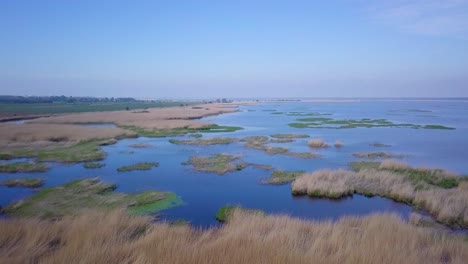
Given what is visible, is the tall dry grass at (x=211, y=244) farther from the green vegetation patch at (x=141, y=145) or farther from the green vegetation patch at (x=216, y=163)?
the green vegetation patch at (x=141, y=145)

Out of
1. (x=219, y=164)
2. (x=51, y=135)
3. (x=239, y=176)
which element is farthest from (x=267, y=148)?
(x=51, y=135)

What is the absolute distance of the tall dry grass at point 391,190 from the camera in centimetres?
1389

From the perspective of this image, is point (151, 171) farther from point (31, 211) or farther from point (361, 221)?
point (361, 221)

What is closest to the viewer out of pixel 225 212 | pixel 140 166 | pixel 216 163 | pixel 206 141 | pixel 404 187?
pixel 225 212

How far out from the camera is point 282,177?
20391 millimetres

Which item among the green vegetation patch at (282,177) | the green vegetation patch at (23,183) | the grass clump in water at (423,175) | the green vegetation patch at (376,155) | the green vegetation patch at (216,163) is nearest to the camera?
the grass clump in water at (423,175)

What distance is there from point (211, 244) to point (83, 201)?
10.7 m

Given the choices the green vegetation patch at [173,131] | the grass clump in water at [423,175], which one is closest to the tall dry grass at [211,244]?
the grass clump in water at [423,175]

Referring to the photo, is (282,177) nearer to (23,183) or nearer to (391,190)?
(391,190)

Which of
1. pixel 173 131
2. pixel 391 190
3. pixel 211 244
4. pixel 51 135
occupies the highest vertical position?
pixel 211 244

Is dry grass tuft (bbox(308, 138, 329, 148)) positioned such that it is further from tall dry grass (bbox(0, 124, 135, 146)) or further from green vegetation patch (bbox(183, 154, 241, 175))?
tall dry grass (bbox(0, 124, 135, 146))

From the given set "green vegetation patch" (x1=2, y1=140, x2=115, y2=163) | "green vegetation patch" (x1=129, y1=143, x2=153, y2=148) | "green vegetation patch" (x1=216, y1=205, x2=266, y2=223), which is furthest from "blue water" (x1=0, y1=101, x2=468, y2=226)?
"green vegetation patch" (x1=2, y1=140, x2=115, y2=163)

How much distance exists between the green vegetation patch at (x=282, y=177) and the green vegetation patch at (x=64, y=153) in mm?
13190

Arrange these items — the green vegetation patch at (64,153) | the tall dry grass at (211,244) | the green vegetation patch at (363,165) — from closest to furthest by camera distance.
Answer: the tall dry grass at (211,244) < the green vegetation patch at (363,165) < the green vegetation patch at (64,153)
